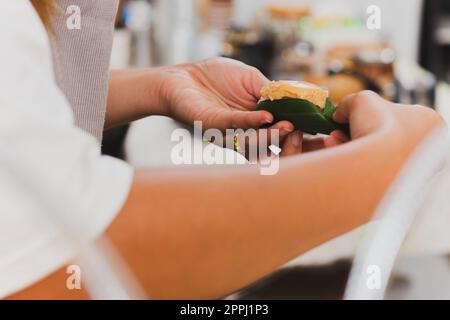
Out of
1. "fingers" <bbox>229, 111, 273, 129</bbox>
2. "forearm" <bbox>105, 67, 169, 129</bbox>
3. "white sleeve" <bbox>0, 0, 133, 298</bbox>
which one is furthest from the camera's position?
"forearm" <bbox>105, 67, 169, 129</bbox>

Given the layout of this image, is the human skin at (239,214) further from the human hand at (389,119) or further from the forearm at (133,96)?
the forearm at (133,96)

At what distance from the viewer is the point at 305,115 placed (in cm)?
55

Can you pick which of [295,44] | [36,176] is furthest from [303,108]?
[295,44]

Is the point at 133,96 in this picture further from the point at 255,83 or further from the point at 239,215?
the point at 239,215

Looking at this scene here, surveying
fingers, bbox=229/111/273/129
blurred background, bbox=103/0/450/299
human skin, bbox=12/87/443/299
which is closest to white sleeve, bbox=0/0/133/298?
human skin, bbox=12/87/443/299

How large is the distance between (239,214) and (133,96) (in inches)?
11.8

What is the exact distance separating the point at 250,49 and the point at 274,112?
1.83 m

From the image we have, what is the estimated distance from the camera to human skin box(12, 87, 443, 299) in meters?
0.42

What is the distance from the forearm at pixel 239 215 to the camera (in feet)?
1.39

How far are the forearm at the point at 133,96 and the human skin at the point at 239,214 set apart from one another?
23 centimetres

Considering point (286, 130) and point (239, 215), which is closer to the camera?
point (239, 215)

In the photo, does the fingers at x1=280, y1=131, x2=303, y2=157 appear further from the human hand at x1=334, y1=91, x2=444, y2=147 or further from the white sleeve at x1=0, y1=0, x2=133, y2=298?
the white sleeve at x1=0, y1=0, x2=133, y2=298

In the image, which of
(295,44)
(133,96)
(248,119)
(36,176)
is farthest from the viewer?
(295,44)

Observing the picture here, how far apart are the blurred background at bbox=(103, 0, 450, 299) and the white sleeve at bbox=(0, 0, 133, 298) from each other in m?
0.28
